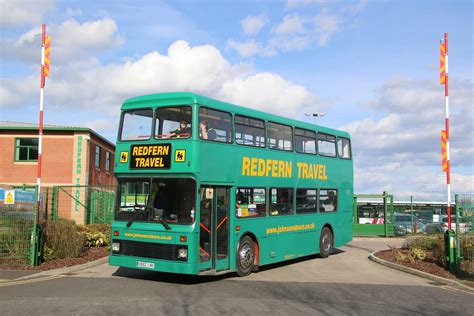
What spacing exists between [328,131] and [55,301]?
10503 mm

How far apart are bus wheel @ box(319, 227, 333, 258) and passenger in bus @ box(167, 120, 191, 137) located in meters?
7.16

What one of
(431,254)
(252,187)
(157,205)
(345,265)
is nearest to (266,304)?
(157,205)

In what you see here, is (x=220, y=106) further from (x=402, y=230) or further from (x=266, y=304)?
(x=402, y=230)

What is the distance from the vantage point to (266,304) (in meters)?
8.55

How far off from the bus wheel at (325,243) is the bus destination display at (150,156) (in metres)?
7.17

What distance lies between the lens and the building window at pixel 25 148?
32.8m

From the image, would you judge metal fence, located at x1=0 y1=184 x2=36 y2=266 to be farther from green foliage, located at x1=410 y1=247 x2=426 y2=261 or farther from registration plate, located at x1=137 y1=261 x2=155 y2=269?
green foliage, located at x1=410 y1=247 x2=426 y2=261

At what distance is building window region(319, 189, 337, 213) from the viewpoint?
15.9 meters

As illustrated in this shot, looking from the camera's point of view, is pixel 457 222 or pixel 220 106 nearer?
pixel 220 106

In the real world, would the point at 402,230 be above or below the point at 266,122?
below

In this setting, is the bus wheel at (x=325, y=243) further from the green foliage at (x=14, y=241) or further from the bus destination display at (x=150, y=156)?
the green foliage at (x=14, y=241)

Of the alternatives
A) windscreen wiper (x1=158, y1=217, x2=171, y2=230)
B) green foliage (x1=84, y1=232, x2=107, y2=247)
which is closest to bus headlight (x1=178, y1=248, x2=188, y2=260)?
windscreen wiper (x1=158, y1=217, x2=171, y2=230)

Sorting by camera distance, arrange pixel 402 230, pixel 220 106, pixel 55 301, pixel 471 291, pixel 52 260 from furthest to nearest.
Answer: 1. pixel 402 230
2. pixel 52 260
3. pixel 220 106
4. pixel 471 291
5. pixel 55 301

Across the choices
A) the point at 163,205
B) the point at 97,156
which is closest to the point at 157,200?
the point at 163,205
